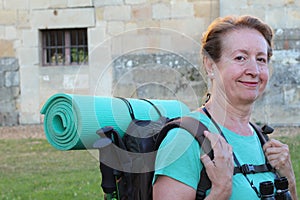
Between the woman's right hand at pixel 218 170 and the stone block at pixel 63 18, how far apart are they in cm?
1155

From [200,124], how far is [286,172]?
1.90ft

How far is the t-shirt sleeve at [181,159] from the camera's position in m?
2.67

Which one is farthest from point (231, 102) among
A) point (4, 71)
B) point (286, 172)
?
point (4, 71)

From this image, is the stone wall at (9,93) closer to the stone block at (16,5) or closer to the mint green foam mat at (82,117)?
the stone block at (16,5)

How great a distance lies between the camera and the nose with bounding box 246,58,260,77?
2986 mm

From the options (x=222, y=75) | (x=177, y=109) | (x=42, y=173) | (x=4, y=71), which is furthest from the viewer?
(x=4, y=71)

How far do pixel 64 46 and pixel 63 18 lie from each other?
670 millimetres

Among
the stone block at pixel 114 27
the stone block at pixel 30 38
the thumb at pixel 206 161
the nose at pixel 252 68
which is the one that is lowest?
the stone block at pixel 30 38

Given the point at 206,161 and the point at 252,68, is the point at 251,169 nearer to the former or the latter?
the point at 206,161

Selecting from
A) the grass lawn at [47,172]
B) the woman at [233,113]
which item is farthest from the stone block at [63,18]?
the woman at [233,113]

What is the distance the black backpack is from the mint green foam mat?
65 millimetres

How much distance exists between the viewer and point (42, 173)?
8.46m

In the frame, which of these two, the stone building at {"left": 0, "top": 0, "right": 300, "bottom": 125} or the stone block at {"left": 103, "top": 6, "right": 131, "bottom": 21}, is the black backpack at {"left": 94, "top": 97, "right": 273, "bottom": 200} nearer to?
the stone building at {"left": 0, "top": 0, "right": 300, "bottom": 125}

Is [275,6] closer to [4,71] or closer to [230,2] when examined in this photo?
[230,2]
